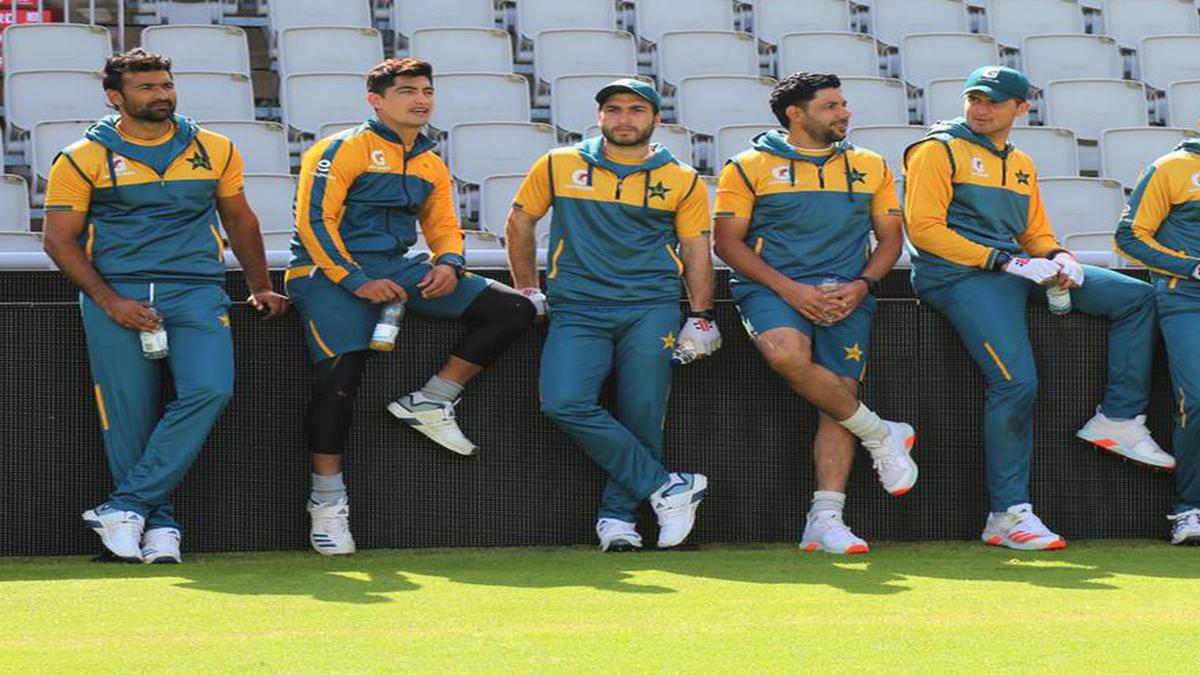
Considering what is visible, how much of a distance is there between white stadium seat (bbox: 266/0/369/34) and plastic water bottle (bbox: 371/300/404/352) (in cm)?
545

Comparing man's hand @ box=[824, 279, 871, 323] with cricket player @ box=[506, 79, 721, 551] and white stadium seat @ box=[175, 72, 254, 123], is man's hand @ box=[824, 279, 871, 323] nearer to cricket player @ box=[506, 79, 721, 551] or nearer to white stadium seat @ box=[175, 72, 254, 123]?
cricket player @ box=[506, 79, 721, 551]

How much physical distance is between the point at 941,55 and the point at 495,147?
3.39 m

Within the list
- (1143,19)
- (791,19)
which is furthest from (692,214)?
(1143,19)

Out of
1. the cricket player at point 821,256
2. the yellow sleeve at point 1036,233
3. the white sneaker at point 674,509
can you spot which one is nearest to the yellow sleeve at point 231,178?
the cricket player at point 821,256

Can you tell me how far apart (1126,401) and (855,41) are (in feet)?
18.2

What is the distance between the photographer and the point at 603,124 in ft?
21.2

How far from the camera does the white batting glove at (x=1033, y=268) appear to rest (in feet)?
21.2

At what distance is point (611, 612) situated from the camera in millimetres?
4840

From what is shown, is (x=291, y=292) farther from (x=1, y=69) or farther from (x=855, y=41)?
(x=855, y=41)

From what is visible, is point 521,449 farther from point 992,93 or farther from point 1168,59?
point 1168,59

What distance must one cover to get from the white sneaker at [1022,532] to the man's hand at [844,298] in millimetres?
875

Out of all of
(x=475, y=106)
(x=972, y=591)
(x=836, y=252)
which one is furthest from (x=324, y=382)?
(x=475, y=106)

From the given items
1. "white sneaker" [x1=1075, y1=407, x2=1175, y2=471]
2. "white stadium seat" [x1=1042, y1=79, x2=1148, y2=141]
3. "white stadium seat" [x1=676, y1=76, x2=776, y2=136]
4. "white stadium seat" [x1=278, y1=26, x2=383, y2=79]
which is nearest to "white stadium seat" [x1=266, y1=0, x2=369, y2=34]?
"white stadium seat" [x1=278, y1=26, x2=383, y2=79]

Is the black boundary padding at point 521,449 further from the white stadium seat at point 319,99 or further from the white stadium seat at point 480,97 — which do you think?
the white stadium seat at point 480,97
